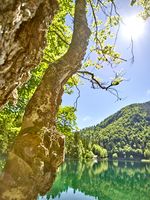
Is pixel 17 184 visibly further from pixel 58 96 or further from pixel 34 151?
pixel 58 96

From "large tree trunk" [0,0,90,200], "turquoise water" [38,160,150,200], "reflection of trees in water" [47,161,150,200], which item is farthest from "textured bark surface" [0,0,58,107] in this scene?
"reflection of trees in water" [47,161,150,200]

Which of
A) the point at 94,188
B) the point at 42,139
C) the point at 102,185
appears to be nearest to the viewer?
the point at 42,139

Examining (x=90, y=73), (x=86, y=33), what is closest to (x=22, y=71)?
(x=86, y=33)

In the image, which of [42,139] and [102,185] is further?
[102,185]

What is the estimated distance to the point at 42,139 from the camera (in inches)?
A: 223

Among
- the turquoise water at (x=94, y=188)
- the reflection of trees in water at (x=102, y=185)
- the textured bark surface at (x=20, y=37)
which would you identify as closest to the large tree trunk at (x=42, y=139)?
the textured bark surface at (x=20, y=37)

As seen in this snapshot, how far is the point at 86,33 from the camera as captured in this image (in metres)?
6.95

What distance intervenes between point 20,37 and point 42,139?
6.74ft

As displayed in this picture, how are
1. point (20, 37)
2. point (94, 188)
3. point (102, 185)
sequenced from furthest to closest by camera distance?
point (102, 185) < point (94, 188) < point (20, 37)

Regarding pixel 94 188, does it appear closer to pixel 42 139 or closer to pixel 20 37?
pixel 42 139

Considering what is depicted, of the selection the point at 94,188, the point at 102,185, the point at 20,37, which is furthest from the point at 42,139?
the point at 102,185

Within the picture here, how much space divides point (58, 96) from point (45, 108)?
52 cm

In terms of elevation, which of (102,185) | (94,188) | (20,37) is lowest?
(20,37)

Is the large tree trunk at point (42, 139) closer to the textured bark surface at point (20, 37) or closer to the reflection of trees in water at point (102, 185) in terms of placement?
the textured bark surface at point (20, 37)
